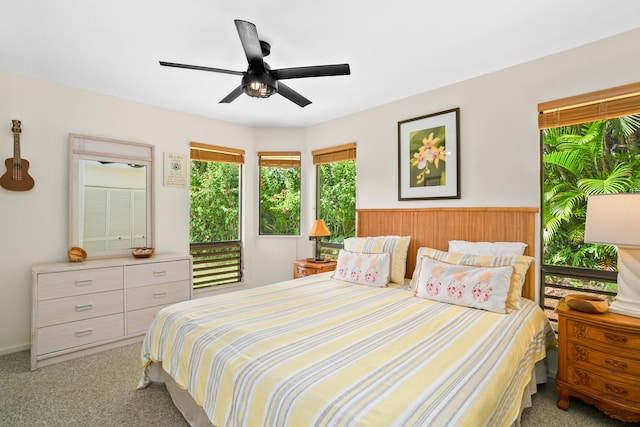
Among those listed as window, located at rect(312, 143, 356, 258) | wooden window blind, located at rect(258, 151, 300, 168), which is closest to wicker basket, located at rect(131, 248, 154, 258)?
wooden window blind, located at rect(258, 151, 300, 168)

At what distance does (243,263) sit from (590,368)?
3.70m

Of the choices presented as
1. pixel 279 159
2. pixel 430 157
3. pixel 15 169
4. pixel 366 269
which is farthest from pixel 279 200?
pixel 15 169

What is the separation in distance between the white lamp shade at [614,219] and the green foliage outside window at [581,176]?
0.57 m

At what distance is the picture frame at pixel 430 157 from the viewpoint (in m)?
2.97

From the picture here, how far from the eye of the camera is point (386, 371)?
1271 mm

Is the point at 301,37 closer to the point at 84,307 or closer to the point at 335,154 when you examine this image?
the point at 335,154

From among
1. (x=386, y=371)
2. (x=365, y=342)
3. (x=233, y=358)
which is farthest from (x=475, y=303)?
(x=233, y=358)

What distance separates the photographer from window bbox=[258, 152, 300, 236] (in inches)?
176

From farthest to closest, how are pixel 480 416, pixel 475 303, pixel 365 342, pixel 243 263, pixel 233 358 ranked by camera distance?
pixel 243 263
pixel 475 303
pixel 365 342
pixel 233 358
pixel 480 416

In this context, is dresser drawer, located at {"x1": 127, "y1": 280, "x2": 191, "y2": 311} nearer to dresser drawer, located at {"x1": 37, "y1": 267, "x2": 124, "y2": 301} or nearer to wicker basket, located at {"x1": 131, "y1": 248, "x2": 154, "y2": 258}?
dresser drawer, located at {"x1": 37, "y1": 267, "x2": 124, "y2": 301}

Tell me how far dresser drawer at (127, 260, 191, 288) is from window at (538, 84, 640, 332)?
3424mm

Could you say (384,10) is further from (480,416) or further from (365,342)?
(480,416)

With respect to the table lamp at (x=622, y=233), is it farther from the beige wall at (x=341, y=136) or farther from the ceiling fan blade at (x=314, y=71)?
the ceiling fan blade at (x=314, y=71)

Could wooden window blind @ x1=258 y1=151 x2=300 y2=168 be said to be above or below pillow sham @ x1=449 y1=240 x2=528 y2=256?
above
